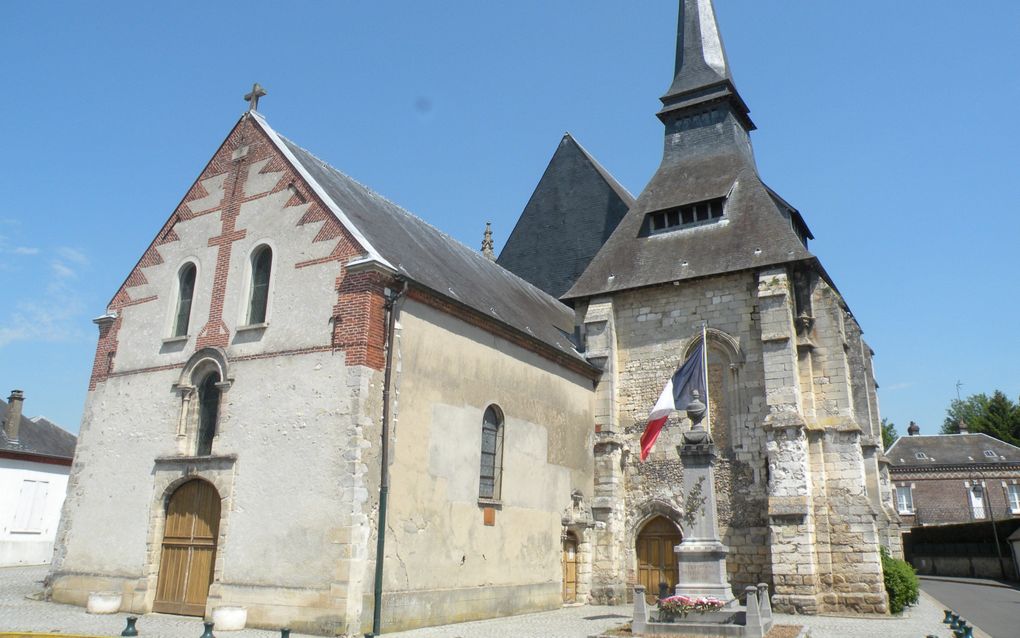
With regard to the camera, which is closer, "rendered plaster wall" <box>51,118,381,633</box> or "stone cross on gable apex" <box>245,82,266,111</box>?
"rendered plaster wall" <box>51,118,381,633</box>

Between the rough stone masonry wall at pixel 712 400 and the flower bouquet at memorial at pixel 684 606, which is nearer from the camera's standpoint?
the flower bouquet at memorial at pixel 684 606

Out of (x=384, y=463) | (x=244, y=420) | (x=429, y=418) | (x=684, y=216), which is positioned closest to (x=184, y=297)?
(x=244, y=420)

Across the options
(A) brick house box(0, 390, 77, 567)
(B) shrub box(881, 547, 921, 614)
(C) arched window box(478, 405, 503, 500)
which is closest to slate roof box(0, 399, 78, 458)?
(A) brick house box(0, 390, 77, 567)

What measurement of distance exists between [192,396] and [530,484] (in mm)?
6973

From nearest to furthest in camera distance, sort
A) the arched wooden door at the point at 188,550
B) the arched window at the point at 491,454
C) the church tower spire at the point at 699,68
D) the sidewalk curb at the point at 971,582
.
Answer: the arched wooden door at the point at 188,550 < the arched window at the point at 491,454 < the church tower spire at the point at 699,68 < the sidewalk curb at the point at 971,582

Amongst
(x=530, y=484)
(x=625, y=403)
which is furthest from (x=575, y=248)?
(x=530, y=484)

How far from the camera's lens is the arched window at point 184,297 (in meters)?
14.9

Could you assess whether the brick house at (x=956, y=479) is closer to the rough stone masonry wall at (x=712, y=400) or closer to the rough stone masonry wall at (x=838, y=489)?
the rough stone masonry wall at (x=838, y=489)

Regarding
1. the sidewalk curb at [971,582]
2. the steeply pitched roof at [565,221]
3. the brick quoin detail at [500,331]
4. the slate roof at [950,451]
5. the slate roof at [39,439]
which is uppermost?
the steeply pitched roof at [565,221]

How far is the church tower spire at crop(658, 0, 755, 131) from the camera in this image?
23.4m

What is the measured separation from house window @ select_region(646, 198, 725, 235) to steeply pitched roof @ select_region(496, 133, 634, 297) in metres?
3.67

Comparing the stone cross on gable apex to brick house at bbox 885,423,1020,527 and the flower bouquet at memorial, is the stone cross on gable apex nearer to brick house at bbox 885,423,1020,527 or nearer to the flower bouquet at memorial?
the flower bouquet at memorial

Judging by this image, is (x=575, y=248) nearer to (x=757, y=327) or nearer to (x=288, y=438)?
(x=757, y=327)

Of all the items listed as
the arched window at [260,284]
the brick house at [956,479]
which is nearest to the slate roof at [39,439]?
the arched window at [260,284]
